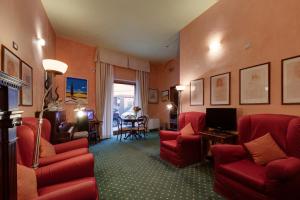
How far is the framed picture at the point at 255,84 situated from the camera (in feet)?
7.87

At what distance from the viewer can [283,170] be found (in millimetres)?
1478

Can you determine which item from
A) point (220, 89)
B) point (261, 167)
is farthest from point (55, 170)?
point (220, 89)

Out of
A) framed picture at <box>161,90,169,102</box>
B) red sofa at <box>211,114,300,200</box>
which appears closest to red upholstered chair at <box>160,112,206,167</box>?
red sofa at <box>211,114,300,200</box>

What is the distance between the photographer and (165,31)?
438 centimetres

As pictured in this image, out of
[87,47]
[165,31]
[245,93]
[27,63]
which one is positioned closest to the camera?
[27,63]

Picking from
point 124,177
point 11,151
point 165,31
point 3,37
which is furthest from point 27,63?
point 165,31

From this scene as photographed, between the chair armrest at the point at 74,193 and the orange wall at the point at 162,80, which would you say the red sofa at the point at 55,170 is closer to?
the chair armrest at the point at 74,193

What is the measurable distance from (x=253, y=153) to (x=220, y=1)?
2.99 m

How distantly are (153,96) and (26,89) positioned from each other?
526 cm

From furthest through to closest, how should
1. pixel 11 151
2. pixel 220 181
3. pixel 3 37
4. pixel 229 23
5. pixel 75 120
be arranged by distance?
pixel 75 120 < pixel 229 23 < pixel 220 181 < pixel 3 37 < pixel 11 151

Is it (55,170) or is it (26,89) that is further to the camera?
(26,89)

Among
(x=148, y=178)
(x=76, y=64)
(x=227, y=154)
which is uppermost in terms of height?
(x=76, y=64)

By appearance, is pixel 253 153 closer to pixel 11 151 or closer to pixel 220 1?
pixel 11 151

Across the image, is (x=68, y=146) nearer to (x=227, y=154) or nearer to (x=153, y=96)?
(x=227, y=154)
